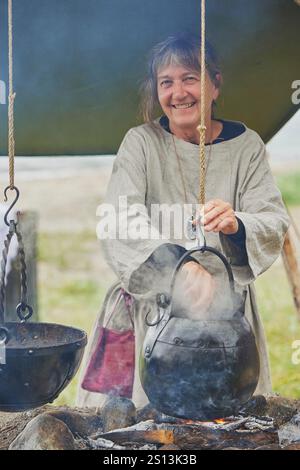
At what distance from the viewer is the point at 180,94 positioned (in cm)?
409

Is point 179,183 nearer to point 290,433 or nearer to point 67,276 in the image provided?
point 67,276

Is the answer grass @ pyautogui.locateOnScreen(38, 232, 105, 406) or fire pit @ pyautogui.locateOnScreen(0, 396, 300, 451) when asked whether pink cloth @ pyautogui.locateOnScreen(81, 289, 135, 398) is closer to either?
fire pit @ pyautogui.locateOnScreen(0, 396, 300, 451)

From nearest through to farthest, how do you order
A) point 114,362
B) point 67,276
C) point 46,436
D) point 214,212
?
point 214,212 < point 46,436 < point 114,362 < point 67,276

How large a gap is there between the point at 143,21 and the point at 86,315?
7.01 ft

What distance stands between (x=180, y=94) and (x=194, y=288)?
3.89 feet

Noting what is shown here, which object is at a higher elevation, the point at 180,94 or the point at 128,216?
the point at 180,94

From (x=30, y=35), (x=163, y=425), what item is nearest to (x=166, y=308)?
(x=163, y=425)

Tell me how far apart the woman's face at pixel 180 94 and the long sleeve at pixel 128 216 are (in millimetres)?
266

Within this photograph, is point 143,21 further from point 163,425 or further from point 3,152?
point 163,425

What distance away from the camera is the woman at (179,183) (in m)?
4.01

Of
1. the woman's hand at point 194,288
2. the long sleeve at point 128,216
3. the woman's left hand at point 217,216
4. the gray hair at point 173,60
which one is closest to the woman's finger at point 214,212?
the woman's left hand at point 217,216

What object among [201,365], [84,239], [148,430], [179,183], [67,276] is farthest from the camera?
[67,276]

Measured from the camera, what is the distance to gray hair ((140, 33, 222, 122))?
162 inches

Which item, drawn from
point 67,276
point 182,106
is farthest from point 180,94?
point 67,276
